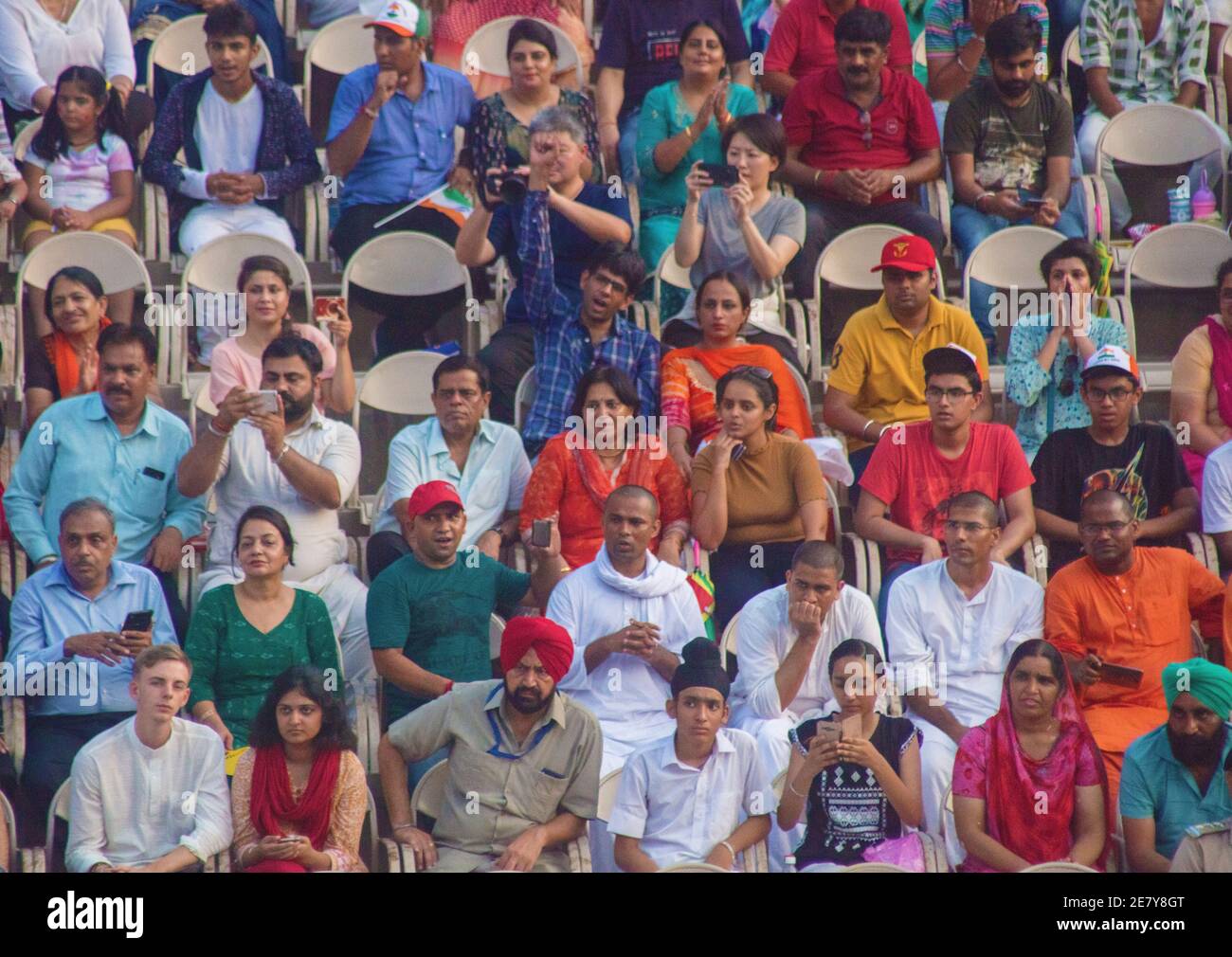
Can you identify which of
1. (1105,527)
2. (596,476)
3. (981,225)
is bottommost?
(1105,527)

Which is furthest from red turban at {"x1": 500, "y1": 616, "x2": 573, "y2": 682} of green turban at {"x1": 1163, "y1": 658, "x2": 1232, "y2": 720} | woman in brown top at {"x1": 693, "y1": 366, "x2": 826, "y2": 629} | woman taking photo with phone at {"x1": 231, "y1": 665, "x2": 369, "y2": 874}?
green turban at {"x1": 1163, "y1": 658, "x2": 1232, "y2": 720}

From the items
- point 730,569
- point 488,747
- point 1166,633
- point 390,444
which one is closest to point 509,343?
point 390,444

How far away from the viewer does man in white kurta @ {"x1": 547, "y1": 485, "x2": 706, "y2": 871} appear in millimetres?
6984

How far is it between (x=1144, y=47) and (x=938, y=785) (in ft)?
13.3

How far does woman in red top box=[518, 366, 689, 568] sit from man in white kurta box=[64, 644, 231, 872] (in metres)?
1.45

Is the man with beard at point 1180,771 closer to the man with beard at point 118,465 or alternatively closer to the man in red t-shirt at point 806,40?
the man with beard at point 118,465

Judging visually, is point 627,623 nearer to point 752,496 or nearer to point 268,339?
point 752,496

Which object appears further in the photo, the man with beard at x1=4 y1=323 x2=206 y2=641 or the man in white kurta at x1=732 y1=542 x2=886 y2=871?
the man with beard at x1=4 y1=323 x2=206 y2=641

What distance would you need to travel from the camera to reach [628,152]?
895 cm

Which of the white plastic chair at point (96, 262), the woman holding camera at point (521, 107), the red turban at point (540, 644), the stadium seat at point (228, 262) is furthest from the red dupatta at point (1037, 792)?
the white plastic chair at point (96, 262)

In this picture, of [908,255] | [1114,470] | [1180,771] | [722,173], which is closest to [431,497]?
[722,173]

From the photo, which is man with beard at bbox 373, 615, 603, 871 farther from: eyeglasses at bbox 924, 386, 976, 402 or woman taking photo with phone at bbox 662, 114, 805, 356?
woman taking photo with phone at bbox 662, 114, 805, 356

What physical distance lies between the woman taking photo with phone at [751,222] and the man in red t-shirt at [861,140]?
0.37 m
